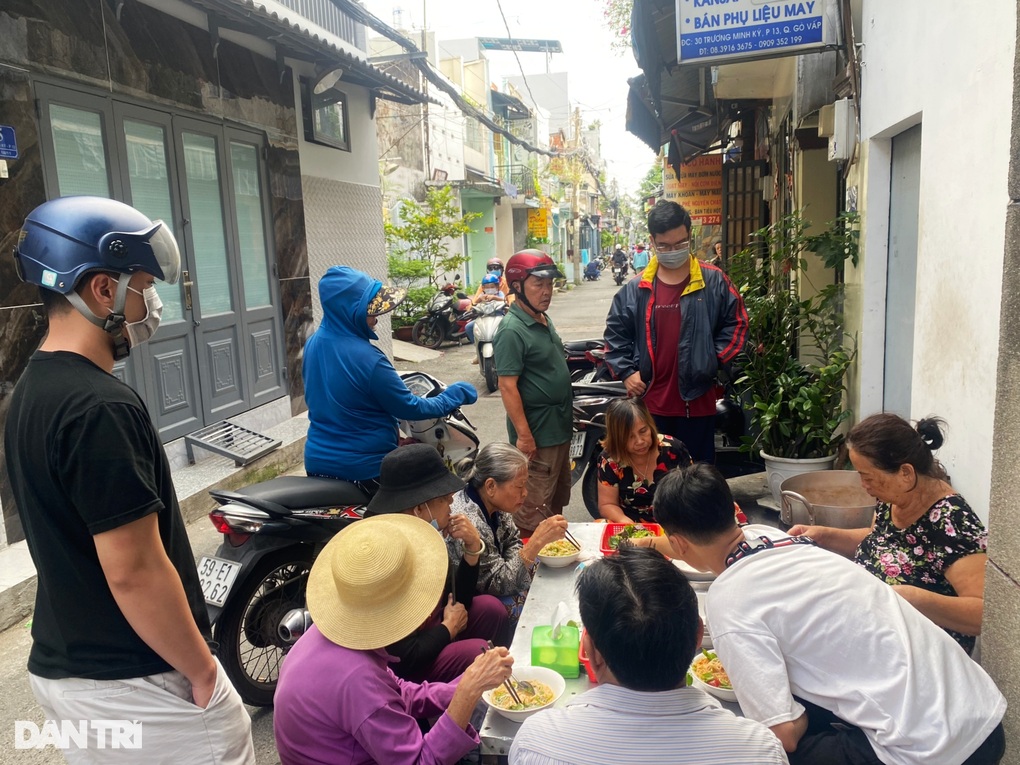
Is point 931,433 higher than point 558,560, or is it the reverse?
point 931,433

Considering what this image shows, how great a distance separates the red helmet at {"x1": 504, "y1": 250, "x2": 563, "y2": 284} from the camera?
406cm

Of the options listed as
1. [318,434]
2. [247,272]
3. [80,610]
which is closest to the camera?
[80,610]

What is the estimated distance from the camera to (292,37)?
625cm

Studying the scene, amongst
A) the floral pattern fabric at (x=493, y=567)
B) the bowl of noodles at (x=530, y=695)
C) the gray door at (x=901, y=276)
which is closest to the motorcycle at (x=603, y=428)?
the gray door at (x=901, y=276)

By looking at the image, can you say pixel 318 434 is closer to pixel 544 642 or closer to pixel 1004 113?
pixel 544 642

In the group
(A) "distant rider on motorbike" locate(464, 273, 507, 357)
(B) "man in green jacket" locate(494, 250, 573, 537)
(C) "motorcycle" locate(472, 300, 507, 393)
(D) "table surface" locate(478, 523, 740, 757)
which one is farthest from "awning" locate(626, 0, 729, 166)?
(D) "table surface" locate(478, 523, 740, 757)

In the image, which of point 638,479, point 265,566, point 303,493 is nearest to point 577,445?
point 638,479

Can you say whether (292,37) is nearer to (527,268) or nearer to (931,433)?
(527,268)

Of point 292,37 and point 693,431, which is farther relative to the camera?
point 292,37

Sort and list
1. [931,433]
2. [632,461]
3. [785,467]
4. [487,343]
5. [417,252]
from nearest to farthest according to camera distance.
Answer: [931,433]
[632,461]
[785,467]
[487,343]
[417,252]

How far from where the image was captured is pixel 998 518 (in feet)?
5.75

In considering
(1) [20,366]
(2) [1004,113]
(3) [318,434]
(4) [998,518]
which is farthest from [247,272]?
(4) [998,518]

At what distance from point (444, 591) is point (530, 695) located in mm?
769

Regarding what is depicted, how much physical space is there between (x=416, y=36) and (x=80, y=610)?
78.4 feet
